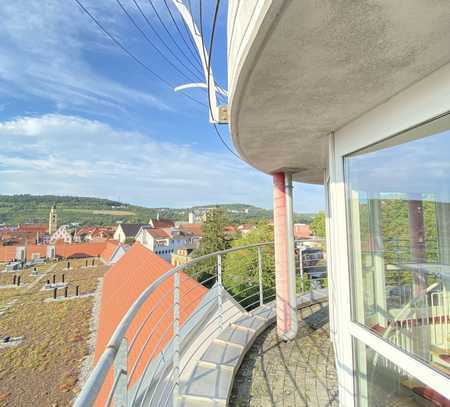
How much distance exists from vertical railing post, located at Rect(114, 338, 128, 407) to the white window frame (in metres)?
1.12

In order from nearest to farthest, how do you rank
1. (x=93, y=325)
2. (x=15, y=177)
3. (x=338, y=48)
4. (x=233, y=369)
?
(x=338, y=48)
(x=233, y=369)
(x=93, y=325)
(x=15, y=177)

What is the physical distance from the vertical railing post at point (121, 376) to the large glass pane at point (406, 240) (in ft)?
3.80

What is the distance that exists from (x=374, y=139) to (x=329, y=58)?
0.60 meters

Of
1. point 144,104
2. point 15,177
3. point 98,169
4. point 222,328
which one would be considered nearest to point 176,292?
point 222,328

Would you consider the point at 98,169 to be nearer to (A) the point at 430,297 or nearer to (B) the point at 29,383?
(B) the point at 29,383

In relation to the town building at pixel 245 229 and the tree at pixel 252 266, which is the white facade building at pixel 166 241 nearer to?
the town building at pixel 245 229

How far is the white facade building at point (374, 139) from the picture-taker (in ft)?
2.57

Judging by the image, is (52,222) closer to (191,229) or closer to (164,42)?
(191,229)

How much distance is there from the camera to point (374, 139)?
134cm

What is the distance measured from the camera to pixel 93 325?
14500 millimetres

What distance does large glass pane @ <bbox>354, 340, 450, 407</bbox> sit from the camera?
1.13 metres

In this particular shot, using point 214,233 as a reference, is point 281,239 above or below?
above

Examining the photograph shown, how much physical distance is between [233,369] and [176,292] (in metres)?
0.90

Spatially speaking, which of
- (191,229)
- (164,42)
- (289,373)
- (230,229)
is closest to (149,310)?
(289,373)
